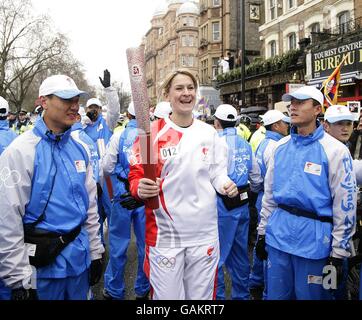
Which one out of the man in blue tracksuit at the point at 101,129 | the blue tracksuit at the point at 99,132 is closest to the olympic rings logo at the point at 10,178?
the man in blue tracksuit at the point at 101,129

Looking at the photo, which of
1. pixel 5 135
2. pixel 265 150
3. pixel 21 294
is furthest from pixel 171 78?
pixel 5 135

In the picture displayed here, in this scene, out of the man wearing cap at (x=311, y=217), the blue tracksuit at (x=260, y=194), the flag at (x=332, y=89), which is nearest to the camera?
the man wearing cap at (x=311, y=217)

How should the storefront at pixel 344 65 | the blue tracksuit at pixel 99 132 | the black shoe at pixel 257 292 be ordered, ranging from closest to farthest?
the black shoe at pixel 257 292 → the blue tracksuit at pixel 99 132 → the storefront at pixel 344 65

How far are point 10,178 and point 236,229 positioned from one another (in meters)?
2.89

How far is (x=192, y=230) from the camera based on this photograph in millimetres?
2762

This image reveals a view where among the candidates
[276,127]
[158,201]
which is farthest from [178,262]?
[276,127]

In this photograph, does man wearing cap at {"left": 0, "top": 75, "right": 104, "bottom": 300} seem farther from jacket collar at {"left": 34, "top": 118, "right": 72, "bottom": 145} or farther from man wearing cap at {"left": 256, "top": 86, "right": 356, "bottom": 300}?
man wearing cap at {"left": 256, "top": 86, "right": 356, "bottom": 300}

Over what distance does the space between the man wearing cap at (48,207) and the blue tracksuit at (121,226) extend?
175 centimetres

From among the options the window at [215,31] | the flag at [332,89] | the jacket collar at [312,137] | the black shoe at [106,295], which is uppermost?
the window at [215,31]

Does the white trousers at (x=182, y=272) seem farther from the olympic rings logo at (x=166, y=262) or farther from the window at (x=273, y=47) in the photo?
the window at (x=273, y=47)

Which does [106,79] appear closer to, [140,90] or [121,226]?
[121,226]

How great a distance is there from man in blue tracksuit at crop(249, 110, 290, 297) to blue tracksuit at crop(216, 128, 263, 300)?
1.09ft

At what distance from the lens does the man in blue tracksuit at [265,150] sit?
17.0 feet

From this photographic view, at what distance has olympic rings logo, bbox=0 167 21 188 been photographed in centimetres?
252
